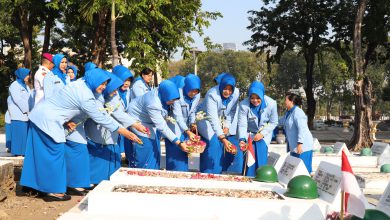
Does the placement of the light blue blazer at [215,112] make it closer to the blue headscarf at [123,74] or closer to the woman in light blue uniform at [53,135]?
the blue headscarf at [123,74]

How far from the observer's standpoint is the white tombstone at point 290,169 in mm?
6098

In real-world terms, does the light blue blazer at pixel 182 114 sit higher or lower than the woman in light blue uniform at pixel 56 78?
lower

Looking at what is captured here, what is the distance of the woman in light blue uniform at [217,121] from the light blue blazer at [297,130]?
3.19 ft

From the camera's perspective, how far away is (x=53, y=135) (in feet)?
20.5

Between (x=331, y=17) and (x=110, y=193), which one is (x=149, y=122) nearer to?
(x=110, y=193)

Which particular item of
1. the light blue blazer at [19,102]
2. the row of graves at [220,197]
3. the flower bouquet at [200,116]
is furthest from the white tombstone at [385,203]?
the light blue blazer at [19,102]

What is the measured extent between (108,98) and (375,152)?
7.23 meters

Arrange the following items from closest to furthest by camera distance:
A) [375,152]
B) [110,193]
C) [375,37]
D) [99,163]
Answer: [110,193] < [99,163] < [375,152] < [375,37]

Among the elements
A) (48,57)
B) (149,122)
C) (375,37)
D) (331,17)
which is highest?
(331,17)

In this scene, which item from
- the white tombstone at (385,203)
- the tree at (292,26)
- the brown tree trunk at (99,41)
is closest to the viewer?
the white tombstone at (385,203)

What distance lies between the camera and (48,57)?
7828 millimetres

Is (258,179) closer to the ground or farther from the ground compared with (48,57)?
closer to the ground

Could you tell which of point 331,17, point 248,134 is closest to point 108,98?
point 248,134

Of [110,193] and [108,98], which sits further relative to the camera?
[108,98]
